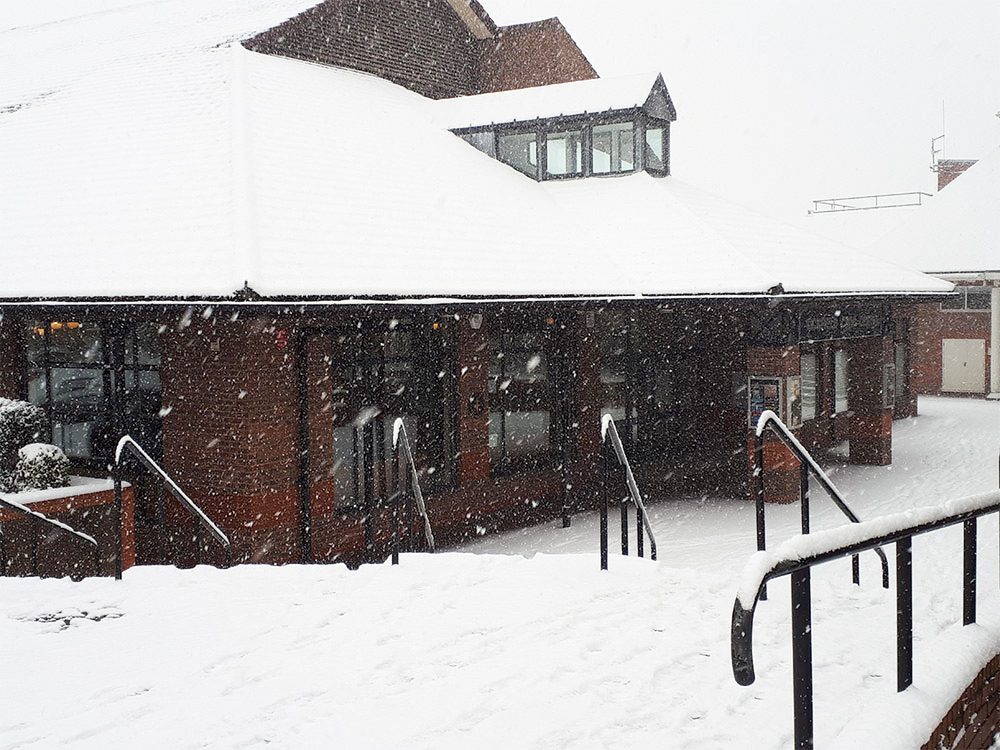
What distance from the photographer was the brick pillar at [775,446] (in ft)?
49.0

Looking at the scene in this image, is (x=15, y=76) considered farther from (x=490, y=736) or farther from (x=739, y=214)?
(x=490, y=736)

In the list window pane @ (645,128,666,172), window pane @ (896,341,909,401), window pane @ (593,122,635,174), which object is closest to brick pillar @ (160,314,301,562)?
window pane @ (593,122,635,174)

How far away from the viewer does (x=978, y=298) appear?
30.1 metres

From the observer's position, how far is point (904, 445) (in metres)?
Result: 20.9

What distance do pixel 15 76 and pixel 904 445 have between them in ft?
59.1

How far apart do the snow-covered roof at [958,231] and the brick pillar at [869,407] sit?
1140cm

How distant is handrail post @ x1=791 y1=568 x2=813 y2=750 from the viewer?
3.87m

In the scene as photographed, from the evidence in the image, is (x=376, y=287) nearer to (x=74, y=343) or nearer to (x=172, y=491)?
(x=172, y=491)

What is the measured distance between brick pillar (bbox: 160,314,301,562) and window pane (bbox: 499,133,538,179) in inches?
329

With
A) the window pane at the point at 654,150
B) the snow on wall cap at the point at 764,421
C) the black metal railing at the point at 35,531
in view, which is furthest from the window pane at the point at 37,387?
the window pane at the point at 654,150

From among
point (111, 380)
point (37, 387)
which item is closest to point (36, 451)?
point (111, 380)

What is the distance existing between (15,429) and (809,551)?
8772 millimetres

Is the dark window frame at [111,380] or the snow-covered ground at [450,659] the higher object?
the dark window frame at [111,380]

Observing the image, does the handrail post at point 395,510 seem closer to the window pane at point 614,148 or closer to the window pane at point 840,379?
the window pane at point 614,148
